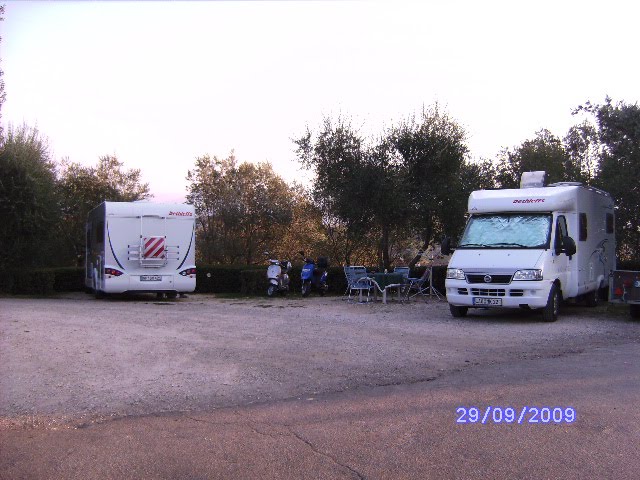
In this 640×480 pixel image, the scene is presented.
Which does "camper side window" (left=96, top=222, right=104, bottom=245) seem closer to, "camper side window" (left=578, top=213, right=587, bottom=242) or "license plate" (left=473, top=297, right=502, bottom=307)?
Answer: "license plate" (left=473, top=297, right=502, bottom=307)

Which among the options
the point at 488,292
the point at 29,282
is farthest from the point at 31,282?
the point at 488,292

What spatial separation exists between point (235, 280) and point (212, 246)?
45.7ft

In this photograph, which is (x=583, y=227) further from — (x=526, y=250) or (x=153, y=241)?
(x=153, y=241)

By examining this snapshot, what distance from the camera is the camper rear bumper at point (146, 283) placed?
55.9 feet

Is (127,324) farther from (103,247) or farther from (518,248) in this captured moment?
(518,248)

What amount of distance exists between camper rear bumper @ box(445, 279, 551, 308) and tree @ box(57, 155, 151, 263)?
2482 cm

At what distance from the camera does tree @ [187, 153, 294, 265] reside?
120 feet

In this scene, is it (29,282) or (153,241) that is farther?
(29,282)

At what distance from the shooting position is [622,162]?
64.6 ft

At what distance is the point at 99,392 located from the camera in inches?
254

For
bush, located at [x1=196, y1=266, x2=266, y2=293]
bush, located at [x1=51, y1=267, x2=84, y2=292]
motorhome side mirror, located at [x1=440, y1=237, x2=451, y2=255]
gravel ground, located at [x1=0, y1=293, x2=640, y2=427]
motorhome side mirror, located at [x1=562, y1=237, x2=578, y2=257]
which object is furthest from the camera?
bush, located at [x1=51, y1=267, x2=84, y2=292]

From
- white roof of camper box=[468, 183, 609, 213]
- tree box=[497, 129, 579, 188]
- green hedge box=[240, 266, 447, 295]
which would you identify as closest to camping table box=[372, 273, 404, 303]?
green hedge box=[240, 266, 447, 295]

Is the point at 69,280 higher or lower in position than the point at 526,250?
lower
